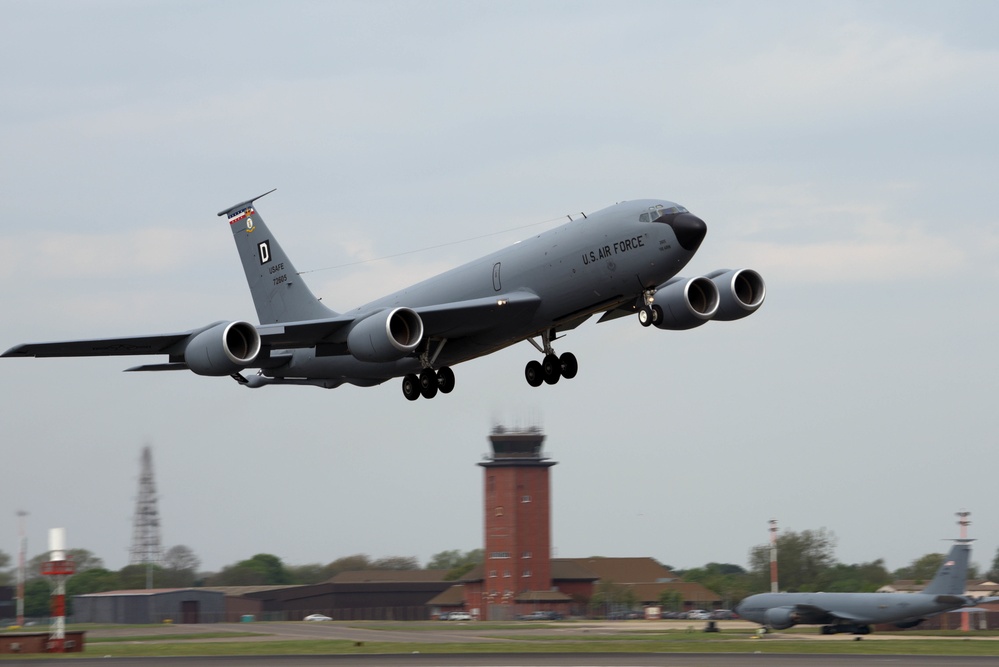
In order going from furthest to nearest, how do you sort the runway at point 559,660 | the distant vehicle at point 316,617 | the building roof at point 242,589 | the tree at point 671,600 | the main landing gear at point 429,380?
1. the tree at point 671,600
2. the building roof at point 242,589
3. the distant vehicle at point 316,617
4. the main landing gear at point 429,380
5. the runway at point 559,660

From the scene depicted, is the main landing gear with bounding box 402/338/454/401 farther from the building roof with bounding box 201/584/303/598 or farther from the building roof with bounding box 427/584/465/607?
the building roof with bounding box 427/584/465/607

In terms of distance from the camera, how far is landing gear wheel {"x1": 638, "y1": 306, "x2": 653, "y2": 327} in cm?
4175

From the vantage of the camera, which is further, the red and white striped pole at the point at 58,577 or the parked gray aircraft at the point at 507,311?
the red and white striped pole at the point at 58,577

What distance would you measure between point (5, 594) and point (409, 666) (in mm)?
84688

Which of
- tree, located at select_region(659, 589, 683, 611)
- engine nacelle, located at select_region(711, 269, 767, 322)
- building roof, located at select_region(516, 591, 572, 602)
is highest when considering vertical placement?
engine nacelle, located at select_region(711, 269, 767, 322)

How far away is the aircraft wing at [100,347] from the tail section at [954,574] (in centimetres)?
5134

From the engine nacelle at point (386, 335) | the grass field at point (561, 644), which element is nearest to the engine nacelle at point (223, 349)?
the engine nacelle at point (386, 335)

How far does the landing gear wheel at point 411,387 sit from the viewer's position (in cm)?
4688

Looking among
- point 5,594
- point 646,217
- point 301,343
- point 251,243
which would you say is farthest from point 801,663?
point 5,594

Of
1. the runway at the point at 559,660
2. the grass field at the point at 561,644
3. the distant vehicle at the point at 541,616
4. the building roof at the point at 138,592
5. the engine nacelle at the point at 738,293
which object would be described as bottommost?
the distant vehicle at the point at 541,616

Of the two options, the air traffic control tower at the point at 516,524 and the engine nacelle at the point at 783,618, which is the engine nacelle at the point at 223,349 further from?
the air traffic control tower at the point at 516,524

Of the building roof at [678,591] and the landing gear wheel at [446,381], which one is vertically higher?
the landing gear wheel at [446,381]

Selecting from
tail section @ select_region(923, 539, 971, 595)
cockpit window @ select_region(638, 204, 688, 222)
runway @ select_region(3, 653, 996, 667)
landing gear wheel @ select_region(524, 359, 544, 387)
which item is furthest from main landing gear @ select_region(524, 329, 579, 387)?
tail section @ select_region(923, 539, 971, 595)

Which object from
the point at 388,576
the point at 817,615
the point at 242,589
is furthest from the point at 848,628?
the point at 388,576
